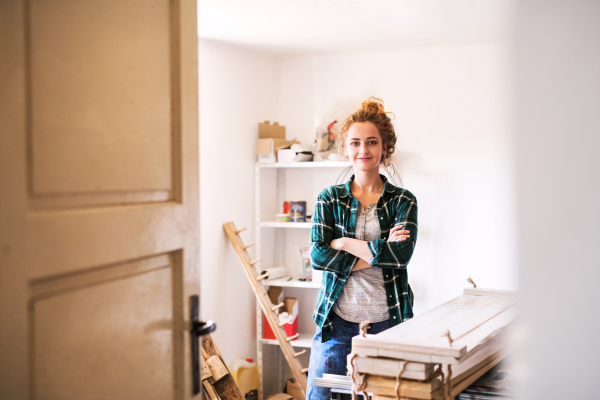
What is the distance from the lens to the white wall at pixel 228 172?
10.4ft

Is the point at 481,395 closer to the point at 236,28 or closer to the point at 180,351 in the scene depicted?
→ the point at 180,351

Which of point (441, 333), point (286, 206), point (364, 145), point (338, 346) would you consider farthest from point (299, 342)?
point (441, 333)

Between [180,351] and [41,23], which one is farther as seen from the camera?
[180,351]

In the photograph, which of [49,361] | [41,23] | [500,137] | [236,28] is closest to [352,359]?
[49,361]

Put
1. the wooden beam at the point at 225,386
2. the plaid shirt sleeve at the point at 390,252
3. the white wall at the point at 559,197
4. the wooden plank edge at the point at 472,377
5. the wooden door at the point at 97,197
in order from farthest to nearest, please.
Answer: the wooden beam at the point at 225,386, the plaid shirt sleeve at the point at 390,252, the wooden plank edge at the point at 472,377, the wooden door at the point at 97,197, the white wall at the point at 559,197

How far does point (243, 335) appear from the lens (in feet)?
11.6

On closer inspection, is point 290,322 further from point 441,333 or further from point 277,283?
point 441,333

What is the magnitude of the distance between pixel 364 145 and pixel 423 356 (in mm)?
1046

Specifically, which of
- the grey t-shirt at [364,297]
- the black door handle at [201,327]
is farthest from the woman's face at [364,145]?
the black door handle at [201,327]

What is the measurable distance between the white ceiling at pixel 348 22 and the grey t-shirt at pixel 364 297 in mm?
1269

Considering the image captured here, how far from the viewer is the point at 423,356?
47.6 inches

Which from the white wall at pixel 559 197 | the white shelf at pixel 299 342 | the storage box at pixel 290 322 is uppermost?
the white wall at pixel 559 197

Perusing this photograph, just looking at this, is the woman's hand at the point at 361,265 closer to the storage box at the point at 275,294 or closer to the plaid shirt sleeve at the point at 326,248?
the plaid shirt sleeve at the point at 326,248

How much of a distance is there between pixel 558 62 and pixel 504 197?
9.50ft
